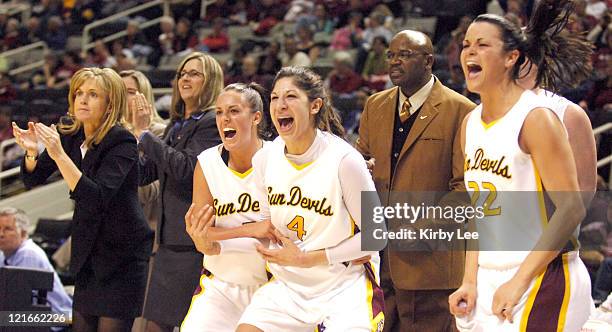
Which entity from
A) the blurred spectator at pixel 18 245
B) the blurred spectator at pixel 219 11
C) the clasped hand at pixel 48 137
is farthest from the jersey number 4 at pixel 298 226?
the blurred spectator at pixel 219 11

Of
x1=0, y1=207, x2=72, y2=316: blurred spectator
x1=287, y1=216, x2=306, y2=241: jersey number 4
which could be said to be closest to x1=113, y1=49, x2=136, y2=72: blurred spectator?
x1=0, y1=207, x2=72, y2=316: blurred spectator

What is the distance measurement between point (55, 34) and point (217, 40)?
129 inches

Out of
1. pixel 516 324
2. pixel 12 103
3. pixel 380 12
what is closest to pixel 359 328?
pixel 516 324

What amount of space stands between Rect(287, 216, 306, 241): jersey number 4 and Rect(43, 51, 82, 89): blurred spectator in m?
10.3

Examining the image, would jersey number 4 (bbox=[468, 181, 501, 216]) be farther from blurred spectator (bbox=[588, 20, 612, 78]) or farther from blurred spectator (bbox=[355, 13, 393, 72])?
blurred spectator (bbox=[355, 13, 393, 72])

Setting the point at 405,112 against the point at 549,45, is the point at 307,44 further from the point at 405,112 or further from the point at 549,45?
the point at 549,45

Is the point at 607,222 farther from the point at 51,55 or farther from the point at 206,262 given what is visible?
the point at 51,55

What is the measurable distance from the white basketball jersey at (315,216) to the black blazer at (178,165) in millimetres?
874

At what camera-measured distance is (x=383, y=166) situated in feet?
15.0

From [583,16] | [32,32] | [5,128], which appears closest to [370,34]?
[583,16]

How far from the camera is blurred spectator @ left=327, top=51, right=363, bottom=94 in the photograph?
11.0 meters

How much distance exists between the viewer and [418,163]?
4465 mm

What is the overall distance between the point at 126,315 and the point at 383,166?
1.45m

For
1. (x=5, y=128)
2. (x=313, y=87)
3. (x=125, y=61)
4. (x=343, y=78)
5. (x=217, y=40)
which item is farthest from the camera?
(x=217, y=40)
